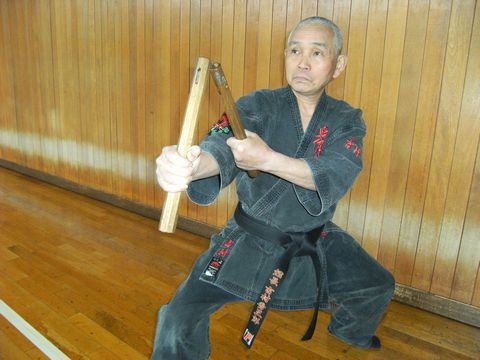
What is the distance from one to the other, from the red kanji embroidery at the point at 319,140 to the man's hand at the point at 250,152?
1.41 feet

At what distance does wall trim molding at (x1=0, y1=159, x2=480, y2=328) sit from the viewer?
2.44 meters

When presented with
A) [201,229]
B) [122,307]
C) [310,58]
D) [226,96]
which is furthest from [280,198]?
[201,229]

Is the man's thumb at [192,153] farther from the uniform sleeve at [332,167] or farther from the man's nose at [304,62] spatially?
the man's nose at [304,62]

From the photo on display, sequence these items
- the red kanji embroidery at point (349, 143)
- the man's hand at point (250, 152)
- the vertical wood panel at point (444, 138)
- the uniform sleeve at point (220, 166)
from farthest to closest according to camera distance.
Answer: the vertical wood panel at point (444, 138) < the red kanji embroidery at point (349, 143) < the uniform sleeve at point (220, 166) < the man's hand at point (250, 152)

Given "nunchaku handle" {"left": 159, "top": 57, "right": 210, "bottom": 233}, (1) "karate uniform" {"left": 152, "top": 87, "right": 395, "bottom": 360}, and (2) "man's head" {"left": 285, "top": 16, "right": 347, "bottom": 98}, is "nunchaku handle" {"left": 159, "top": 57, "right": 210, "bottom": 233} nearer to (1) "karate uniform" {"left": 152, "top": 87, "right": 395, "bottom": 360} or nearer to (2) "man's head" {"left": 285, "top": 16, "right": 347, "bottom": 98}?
(1) "karate uniform" {"left": 152, "top": 87, "right": 395, "bottom": 360}

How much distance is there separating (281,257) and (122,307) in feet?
4.15

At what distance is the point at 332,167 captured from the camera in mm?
1423

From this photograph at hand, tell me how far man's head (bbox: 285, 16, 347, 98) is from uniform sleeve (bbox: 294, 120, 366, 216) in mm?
205

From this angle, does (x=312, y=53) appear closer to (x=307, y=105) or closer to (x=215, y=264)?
(x=307, y=105)

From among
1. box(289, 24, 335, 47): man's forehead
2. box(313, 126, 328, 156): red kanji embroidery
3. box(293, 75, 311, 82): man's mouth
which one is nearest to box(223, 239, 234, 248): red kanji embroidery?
box(313, 126, 328, 156): red kanji embroidery

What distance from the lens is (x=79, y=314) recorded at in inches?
91.7

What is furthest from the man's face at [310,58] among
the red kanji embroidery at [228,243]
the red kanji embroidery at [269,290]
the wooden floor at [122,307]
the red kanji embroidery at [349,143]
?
the wooden floor at [122,307]

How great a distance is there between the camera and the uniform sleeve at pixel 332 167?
1.39 metres

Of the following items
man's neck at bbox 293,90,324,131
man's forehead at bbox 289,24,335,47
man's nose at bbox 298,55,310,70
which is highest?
man's forehead at bbox 289,24,335,47
